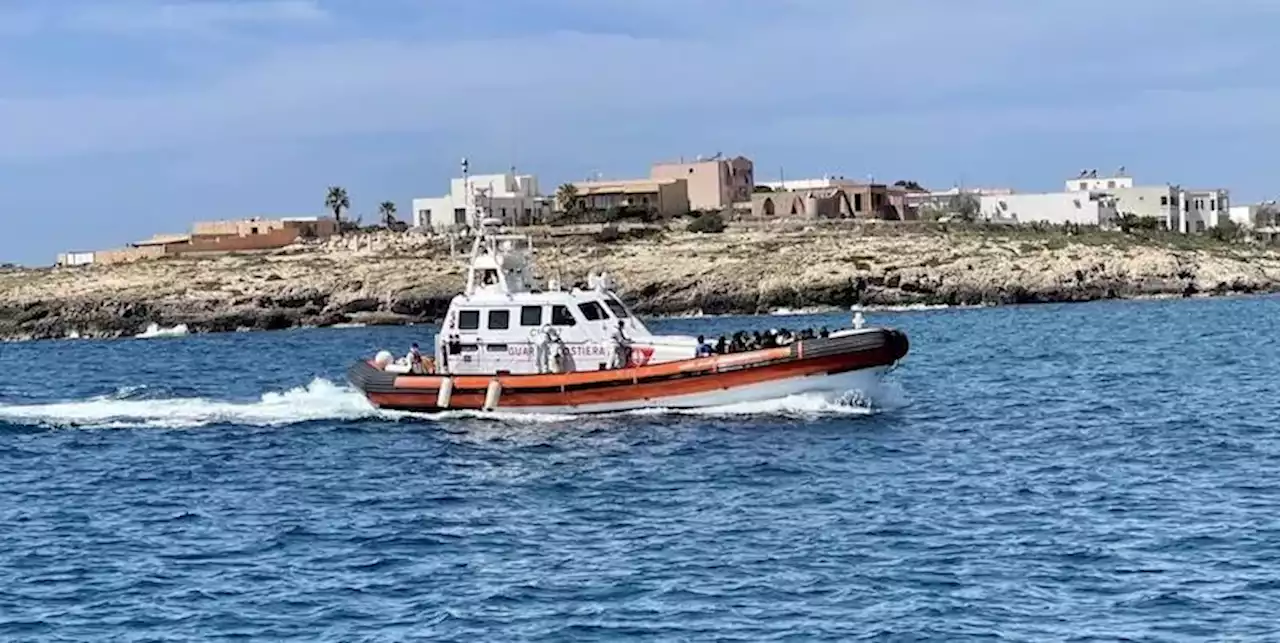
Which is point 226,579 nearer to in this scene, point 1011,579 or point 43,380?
point 1011,579

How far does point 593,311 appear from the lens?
38.3 m

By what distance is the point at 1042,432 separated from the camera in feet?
110

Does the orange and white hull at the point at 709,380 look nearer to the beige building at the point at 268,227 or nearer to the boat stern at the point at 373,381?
the boat stern at the point at 373,381

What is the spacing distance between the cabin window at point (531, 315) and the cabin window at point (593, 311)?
0.92 meters

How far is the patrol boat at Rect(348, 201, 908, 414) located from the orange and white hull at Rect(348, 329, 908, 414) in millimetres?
20

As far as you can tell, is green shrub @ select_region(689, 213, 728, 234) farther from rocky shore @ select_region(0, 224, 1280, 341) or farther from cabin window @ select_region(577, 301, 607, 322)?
cabin window @ select_region(577, 301, 607, 322)

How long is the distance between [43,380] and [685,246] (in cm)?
5181

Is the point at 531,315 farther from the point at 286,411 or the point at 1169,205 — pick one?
the point at 1169,205

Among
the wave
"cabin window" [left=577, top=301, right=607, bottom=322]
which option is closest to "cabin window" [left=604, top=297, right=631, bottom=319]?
"cabin window" [left=577, top=301, right=607, bottom=322]

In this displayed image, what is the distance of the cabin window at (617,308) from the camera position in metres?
38.8

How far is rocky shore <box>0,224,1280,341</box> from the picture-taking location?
97125 millimetres

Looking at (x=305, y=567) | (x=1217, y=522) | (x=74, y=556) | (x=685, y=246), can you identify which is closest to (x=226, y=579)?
(x=305, y=567)

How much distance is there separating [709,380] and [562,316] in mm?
3782

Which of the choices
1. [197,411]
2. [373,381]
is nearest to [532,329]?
[373,381]
